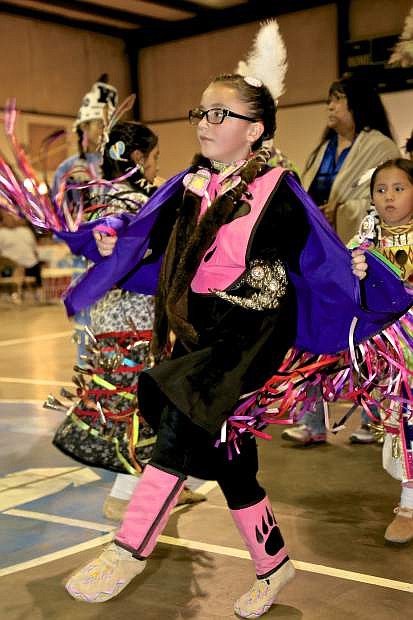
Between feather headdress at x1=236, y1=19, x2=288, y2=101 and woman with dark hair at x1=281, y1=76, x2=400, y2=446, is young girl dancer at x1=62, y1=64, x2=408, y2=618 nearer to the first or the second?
feather headdress at x1=236, y1=19, x2=288, y2=101

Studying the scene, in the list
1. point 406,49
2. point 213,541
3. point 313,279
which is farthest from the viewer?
point 406,49

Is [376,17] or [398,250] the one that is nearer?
[398,250]

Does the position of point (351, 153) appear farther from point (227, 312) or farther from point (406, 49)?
point (227, 312)

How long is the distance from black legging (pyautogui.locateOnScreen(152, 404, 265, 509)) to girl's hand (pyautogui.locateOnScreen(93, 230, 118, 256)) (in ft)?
1.52

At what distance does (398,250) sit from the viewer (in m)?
2.76

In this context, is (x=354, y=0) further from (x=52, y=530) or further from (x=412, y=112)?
(x=52, y=530)

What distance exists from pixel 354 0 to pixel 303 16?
2.74 ft

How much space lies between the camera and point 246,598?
2.03 meters

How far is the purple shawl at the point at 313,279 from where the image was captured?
6.84 ft

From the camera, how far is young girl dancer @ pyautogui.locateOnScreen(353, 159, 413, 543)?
2.54 metres

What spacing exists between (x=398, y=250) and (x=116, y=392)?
1.01 metres

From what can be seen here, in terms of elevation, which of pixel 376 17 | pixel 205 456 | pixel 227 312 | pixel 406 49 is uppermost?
pixel 376 17

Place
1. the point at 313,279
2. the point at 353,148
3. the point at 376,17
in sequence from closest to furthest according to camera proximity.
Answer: the point at 313,279
the point at 353,148
the point at 376,17

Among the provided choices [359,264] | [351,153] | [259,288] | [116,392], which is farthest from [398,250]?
[351,153]
